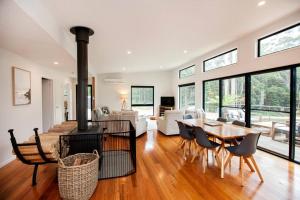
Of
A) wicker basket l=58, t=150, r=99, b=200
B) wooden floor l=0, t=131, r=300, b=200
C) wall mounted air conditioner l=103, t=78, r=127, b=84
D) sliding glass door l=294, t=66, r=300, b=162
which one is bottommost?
wooden floor l=0, t=131, r=300, b=200

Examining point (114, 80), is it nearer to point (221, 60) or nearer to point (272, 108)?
point (221, 60)

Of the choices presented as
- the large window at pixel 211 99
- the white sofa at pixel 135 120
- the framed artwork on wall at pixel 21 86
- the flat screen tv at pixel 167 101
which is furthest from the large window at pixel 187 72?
the framed artwork on wall at pixel 21 86

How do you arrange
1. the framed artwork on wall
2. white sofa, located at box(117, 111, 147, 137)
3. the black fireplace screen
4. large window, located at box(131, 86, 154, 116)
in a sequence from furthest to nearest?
large window, located at box(131, 86, 154, 116) < white sofa, located at box(117, 111, 147, 137) < the framed artwork on wall < the black fireplace screen

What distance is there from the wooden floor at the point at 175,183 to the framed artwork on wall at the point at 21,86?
4.61ft

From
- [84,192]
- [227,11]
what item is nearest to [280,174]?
[227,11]

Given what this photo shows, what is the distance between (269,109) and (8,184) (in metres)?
5.61

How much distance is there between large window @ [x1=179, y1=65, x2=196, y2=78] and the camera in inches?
298

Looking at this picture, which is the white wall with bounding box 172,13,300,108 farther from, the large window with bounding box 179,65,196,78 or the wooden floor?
the wooden floor

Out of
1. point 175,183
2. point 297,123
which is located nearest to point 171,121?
point 175,183

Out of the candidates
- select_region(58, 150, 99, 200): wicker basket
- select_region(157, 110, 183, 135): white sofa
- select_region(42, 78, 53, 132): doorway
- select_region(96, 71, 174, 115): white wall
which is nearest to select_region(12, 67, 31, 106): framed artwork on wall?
select_region(42, 78, 53, 132): doorway

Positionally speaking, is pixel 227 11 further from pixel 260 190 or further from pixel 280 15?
pixel 260 190

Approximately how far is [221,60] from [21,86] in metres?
6.01

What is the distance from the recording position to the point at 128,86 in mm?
9414

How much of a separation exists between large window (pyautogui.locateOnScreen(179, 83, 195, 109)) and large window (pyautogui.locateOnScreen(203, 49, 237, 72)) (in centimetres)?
131
